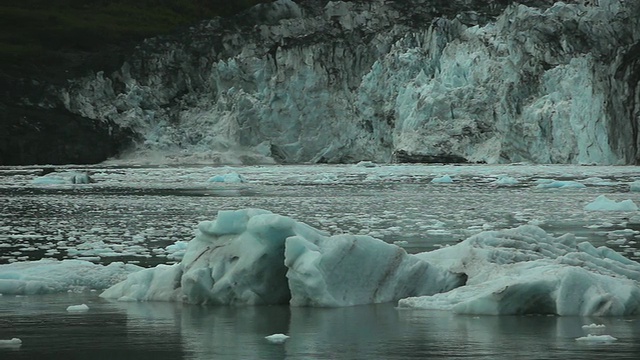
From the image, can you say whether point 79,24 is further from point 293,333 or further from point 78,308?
point 293,333

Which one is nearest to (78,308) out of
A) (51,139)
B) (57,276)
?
(57,276)

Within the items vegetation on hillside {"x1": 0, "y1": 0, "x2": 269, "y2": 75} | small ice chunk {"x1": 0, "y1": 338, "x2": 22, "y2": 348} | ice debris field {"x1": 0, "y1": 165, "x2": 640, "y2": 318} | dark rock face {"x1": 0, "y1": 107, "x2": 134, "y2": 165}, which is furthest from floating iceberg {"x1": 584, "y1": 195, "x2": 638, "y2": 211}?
vegetation on hillside {"x1": 0, "y1": 0, "x2": 269, "y2": 75}

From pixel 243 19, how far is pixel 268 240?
60.3m

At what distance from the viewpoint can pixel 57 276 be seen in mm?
8578

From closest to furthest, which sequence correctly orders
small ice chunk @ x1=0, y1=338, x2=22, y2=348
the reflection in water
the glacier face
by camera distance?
the reflection in water
small ice chunk @ x1=0, y1=338, x2=22, y2=348
the glacier face

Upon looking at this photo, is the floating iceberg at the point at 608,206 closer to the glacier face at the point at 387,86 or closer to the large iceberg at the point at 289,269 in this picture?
the large iceberg at the point at 289,269

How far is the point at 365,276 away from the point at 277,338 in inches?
69.0

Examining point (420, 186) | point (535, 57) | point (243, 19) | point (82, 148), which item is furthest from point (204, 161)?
point (420, 186)

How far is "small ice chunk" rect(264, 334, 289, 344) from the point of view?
5840 millimetres

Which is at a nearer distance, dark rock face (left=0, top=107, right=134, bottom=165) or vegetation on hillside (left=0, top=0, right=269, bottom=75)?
dark rock face (left=0, top=107, right=134, bottom=165)

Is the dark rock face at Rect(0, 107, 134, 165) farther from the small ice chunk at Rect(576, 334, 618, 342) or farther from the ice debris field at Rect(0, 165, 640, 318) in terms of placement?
the small ice chunk at Rect(576, 334, 618, 342)

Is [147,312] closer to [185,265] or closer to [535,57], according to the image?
[185,265]

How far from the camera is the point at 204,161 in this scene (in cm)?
5622

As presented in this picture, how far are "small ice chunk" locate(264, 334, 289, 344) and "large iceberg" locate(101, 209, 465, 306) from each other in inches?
46.1
